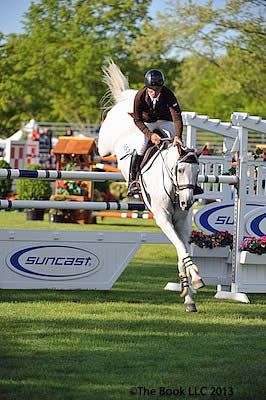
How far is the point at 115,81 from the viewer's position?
9.52 metres

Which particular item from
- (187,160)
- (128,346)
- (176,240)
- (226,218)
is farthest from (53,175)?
(128,346)

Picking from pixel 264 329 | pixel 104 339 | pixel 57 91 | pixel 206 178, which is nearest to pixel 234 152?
pixel 206 178

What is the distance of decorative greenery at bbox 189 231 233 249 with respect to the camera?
372 inches

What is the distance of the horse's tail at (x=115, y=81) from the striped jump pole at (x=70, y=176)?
110 centimetres

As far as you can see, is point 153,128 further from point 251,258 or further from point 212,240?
point 251,258

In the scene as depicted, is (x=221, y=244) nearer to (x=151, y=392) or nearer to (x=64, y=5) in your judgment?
(x=151, y=392)

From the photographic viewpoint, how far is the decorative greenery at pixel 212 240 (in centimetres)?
945

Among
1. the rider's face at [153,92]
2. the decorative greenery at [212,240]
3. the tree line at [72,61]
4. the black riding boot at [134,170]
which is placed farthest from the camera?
the tree line at [72,61]

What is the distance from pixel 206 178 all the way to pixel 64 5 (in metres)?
44.0

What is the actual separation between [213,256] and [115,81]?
2.14m

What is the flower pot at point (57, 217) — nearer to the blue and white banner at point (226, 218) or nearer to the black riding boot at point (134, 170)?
the blue and white banner at point (226, 218)

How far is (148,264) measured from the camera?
12.5 meters

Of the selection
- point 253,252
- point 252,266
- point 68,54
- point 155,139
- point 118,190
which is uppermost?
point 68,54

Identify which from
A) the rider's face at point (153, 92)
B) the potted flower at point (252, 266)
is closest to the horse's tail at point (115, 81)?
the rider's face at point (153, 92)
